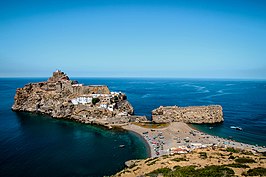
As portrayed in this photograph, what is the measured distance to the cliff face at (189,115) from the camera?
252 ft

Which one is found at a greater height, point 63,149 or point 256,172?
point 256,172

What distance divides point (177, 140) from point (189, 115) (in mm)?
23329

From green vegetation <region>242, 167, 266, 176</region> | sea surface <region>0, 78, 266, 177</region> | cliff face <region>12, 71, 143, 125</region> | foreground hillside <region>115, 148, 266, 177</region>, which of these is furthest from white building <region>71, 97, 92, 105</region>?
green vegetation <region>242, 167, 266, 176</region>

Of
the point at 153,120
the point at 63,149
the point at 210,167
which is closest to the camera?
the point at 210,167

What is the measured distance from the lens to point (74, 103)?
87250mm

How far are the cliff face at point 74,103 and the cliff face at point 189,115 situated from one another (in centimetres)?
1239

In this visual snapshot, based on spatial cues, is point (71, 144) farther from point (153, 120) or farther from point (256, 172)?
point (256, 172)

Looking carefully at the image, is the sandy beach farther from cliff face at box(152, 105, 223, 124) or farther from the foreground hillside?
the foreground hillside

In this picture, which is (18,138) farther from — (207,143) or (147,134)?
(207,143)

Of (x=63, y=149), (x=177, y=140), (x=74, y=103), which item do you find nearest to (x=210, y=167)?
(x=177, y=140)

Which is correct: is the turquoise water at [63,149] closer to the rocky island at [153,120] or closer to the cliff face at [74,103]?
the rocky island at [153,120]

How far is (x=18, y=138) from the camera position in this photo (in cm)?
6041

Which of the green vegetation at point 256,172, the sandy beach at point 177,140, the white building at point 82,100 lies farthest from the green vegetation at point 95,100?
the green vegetation at point 256,172

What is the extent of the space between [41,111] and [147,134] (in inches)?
2232
